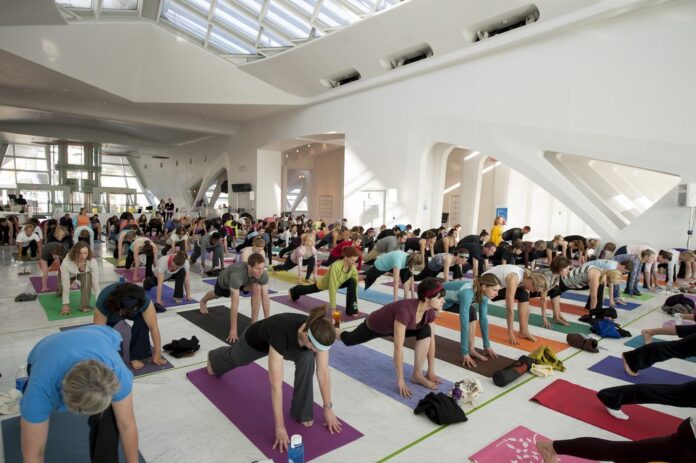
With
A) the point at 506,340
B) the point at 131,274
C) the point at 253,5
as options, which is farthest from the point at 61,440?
the point at 253,5

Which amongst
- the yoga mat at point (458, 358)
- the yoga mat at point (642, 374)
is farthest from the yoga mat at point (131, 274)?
the yoga mat at point (642, 374)

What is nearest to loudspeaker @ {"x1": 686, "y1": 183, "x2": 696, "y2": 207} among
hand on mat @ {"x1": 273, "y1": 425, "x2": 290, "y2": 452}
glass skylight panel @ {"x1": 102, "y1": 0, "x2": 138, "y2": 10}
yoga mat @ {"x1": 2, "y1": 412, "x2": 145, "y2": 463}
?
hand on mat @ {"x1": 273, "y1": 425, "x2": 290, "y2": 452}

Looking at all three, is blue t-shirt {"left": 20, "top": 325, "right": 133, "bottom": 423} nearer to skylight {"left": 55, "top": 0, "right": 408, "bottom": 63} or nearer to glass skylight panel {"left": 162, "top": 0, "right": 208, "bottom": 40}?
skylight {"left": 55, "top": 0, "right": 408, "bottom": 63}

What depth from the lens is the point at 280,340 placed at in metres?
3.07

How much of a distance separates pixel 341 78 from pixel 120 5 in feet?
31.8

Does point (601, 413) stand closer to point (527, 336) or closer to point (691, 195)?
point (527, 336)

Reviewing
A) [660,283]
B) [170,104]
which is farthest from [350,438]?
[170,104]

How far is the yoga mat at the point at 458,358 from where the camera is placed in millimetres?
4863

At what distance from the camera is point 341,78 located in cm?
1978

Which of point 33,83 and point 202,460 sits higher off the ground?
point 33,83

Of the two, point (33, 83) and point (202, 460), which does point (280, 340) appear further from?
point (33, 83)

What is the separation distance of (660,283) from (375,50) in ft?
41.4

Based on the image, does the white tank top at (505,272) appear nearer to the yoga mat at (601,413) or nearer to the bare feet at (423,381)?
the yoga mat at (601,413)

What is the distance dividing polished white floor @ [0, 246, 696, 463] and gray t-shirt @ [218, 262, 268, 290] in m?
0.85
